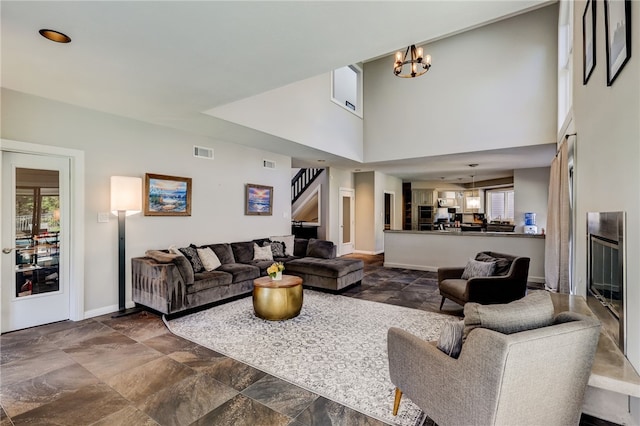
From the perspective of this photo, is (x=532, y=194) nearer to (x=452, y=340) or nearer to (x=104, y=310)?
(x=452, y=340)

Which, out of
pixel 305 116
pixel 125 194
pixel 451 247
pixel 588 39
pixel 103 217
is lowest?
pixel 451 247

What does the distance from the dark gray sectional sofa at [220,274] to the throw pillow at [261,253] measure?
0.07 meters

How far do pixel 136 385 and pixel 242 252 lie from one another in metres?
3.22

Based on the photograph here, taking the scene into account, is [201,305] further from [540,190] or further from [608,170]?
[540,190]

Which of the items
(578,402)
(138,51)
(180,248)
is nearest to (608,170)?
(578,402)

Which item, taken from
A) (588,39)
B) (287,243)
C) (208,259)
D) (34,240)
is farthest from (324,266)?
(588,39)

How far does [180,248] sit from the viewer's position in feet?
15.7

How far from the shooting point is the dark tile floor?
2066 millimetres

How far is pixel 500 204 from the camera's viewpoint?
1228cm

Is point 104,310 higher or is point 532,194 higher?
point 532,194

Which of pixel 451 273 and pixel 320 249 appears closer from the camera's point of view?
pixel 451 273

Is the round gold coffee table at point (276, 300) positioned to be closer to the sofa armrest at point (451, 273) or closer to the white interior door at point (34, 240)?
the sofa armrest at point (451, 273)

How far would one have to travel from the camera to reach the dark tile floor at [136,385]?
2.07m

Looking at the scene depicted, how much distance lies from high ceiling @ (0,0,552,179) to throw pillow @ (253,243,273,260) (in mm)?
2845
